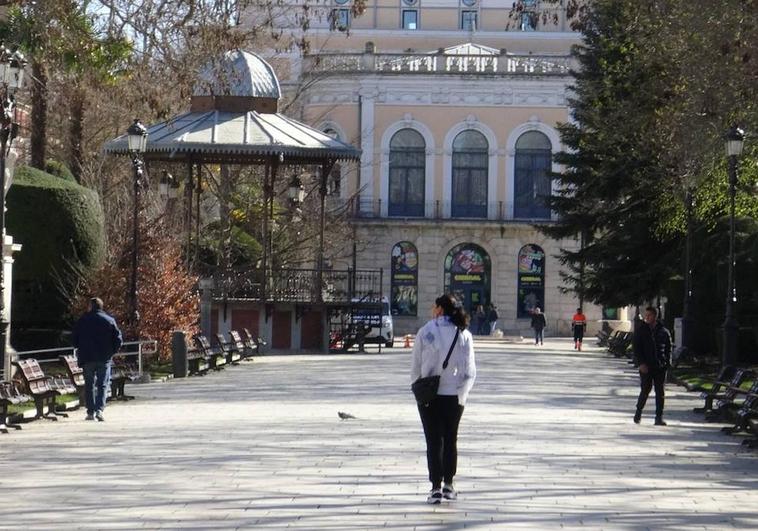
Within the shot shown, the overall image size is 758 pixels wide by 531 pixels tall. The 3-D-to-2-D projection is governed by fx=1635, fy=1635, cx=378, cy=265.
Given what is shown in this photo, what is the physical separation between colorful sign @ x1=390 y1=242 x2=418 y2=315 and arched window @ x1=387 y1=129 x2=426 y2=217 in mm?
1837

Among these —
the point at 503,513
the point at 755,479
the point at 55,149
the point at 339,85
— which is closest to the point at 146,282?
the point at 55,149

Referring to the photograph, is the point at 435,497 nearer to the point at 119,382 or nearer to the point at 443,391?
the point at 443,391

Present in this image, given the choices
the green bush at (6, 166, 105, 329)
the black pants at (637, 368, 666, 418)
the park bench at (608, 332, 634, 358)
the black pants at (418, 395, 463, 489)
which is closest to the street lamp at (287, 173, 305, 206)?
the green bush at (6, 166, 105, 329)

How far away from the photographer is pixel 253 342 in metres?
44.0

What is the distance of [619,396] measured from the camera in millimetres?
30281

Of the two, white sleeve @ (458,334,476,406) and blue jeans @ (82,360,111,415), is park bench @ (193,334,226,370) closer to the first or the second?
blue jeans @ (82,360,111,415)

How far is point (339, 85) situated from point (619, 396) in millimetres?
50376

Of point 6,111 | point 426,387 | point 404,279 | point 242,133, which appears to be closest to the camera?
point 426,387

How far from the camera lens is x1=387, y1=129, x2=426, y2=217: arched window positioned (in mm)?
80125

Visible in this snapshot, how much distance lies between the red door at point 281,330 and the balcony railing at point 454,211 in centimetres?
3296

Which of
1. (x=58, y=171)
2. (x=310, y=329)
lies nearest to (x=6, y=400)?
(x=58, y=171)

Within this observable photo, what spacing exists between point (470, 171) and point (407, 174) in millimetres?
3089

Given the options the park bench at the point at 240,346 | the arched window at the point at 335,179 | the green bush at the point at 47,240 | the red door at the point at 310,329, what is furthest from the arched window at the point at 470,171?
the green bush at the point at 47,240

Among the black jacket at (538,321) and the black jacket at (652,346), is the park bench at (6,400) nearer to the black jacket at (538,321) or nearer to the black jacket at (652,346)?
the black jacket at (652,346)
